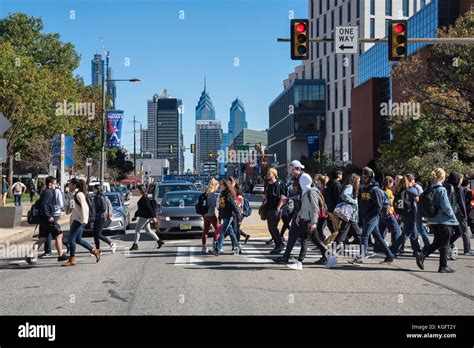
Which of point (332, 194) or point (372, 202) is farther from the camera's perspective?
point (332, 194)

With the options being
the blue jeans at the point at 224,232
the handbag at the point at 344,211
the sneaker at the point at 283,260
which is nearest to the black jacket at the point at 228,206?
the blue jeans at the point at 224,232

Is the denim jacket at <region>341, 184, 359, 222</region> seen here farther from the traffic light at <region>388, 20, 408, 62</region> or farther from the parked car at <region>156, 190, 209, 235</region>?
the parked car at <region>156, 190, 209, 235</region>

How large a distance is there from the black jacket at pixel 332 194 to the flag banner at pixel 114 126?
25.3 meters

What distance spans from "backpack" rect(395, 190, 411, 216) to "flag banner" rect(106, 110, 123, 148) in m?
26.1

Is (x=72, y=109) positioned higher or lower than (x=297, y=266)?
higher

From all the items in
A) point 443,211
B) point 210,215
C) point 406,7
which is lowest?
point 210,215

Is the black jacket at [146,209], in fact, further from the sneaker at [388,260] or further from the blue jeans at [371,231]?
the sneaker at [388,260]

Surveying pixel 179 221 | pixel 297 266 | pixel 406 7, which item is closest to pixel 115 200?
pixel 179 221

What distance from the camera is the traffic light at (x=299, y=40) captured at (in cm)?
1448

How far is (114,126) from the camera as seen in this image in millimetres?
37125

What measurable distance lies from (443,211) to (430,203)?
28 cm

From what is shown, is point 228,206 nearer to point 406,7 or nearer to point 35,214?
point 35,214
